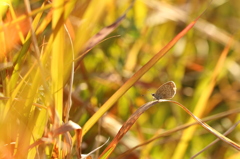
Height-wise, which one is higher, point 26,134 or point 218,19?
point 218,19

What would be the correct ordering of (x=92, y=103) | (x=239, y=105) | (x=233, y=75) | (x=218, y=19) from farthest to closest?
(x=218, y=19)
(x=233, y=75)
(x=239, y=105)
(x=92, y=103)

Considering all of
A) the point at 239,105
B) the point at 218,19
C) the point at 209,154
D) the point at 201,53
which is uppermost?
the point at 218,19

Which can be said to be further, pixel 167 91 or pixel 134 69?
pixel 134 69

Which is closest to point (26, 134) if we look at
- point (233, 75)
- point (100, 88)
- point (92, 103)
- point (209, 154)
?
point (92, 103)

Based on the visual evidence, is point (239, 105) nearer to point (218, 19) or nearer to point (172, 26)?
point (172, 26)
